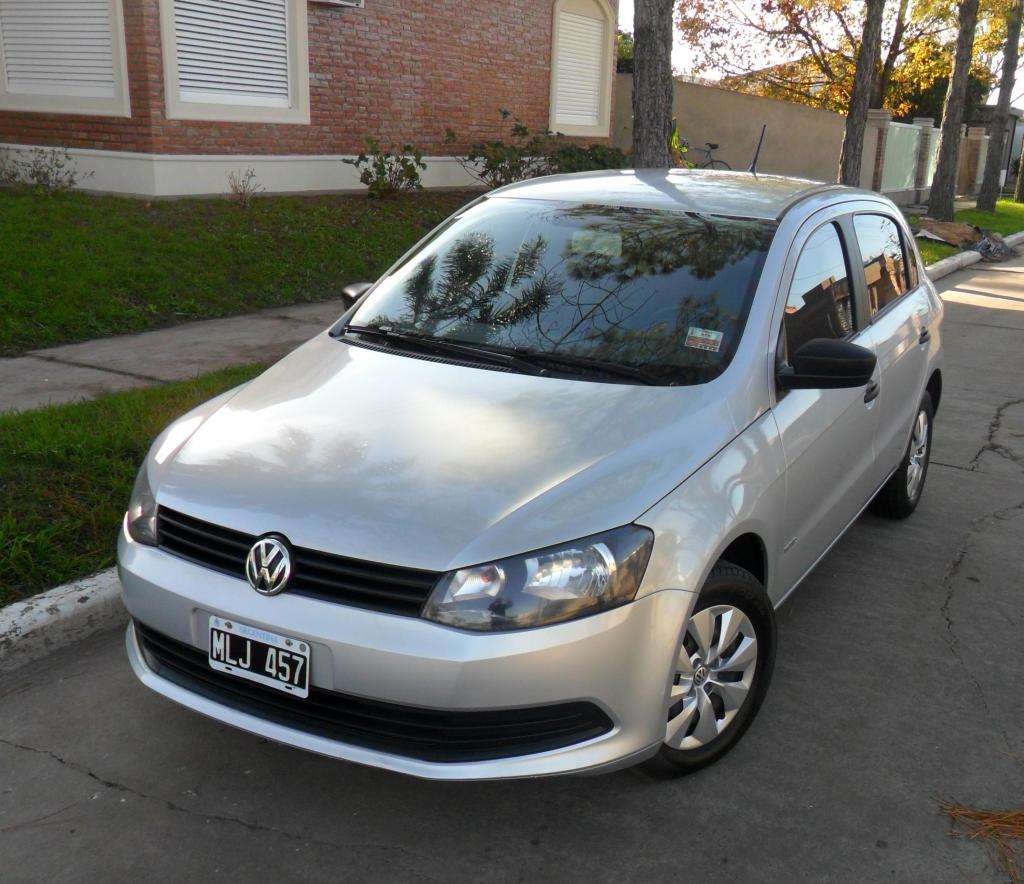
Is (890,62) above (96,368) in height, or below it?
above

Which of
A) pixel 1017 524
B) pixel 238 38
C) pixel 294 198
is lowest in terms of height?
pixel 1017 524

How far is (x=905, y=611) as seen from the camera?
4484mm

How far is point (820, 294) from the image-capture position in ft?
13.4

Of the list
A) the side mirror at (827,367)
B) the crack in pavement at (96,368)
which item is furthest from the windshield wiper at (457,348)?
the crack in pavement at (96,368)

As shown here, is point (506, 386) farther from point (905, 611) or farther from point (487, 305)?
point (905, 611)

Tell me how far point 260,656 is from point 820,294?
2.52 meters

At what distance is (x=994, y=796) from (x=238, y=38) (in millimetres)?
11807

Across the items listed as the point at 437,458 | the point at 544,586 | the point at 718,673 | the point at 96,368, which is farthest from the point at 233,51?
the point at 544,586

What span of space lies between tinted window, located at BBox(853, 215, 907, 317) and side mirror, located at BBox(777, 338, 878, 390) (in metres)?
1.12

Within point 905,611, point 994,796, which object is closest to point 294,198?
point 905,611

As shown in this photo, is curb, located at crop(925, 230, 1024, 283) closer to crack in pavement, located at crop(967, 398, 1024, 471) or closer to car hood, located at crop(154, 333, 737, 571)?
crack in pavement, located at crop(967, 398, 1024, 471)

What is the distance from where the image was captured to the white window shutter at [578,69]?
1897 centimetres

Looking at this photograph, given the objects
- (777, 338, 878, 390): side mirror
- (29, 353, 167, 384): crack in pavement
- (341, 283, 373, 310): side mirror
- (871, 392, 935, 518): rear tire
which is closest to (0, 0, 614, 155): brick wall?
(29, 353, 167, 384): crack in pavement

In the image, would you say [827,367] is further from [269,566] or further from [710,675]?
[269,566]
